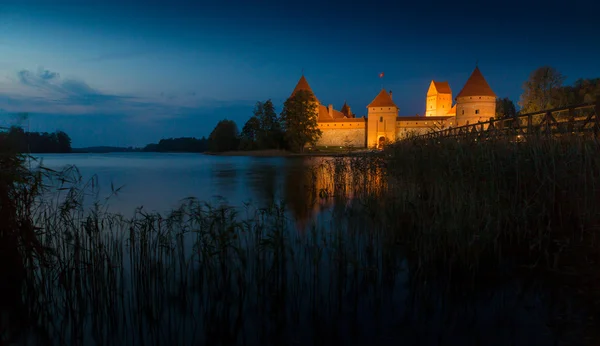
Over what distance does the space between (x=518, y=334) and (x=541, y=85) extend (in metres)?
40.3

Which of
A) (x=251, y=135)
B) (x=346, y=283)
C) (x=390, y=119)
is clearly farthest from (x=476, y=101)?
(x=346, y=283)

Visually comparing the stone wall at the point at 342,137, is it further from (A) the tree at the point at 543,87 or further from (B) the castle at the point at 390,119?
(A) the tree at the point at 543,87

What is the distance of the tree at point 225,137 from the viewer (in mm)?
54500

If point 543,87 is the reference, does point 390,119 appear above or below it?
below

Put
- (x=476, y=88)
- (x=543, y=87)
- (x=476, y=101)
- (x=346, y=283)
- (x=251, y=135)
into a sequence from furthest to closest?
(x=251, y=135) → (x=476, y=88) → (x=476, y=101) → (x=543, y=87) → (x=346, y=283)

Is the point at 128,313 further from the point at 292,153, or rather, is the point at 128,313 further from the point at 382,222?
the point at 292,153

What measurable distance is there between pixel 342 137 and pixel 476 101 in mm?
16982

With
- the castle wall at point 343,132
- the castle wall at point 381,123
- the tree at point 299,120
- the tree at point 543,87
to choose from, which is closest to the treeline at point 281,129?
the tree at point 299,120

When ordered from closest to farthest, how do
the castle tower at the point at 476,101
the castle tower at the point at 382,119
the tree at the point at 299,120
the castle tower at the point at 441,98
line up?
the castle tower at the point at 476,101 < the tree at the point at 299,120 < the castle tower at the point at 382,119 < the castle tower at the point at 441,98

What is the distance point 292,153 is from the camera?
1743 inches

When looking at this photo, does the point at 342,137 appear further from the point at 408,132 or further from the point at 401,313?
the point at 401,313

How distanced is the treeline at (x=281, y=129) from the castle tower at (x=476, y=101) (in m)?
16.9

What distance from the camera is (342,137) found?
165 ft

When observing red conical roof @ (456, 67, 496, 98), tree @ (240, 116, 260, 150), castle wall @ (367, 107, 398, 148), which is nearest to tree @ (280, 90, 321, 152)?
tree @ (240, 116, 260, 150)
